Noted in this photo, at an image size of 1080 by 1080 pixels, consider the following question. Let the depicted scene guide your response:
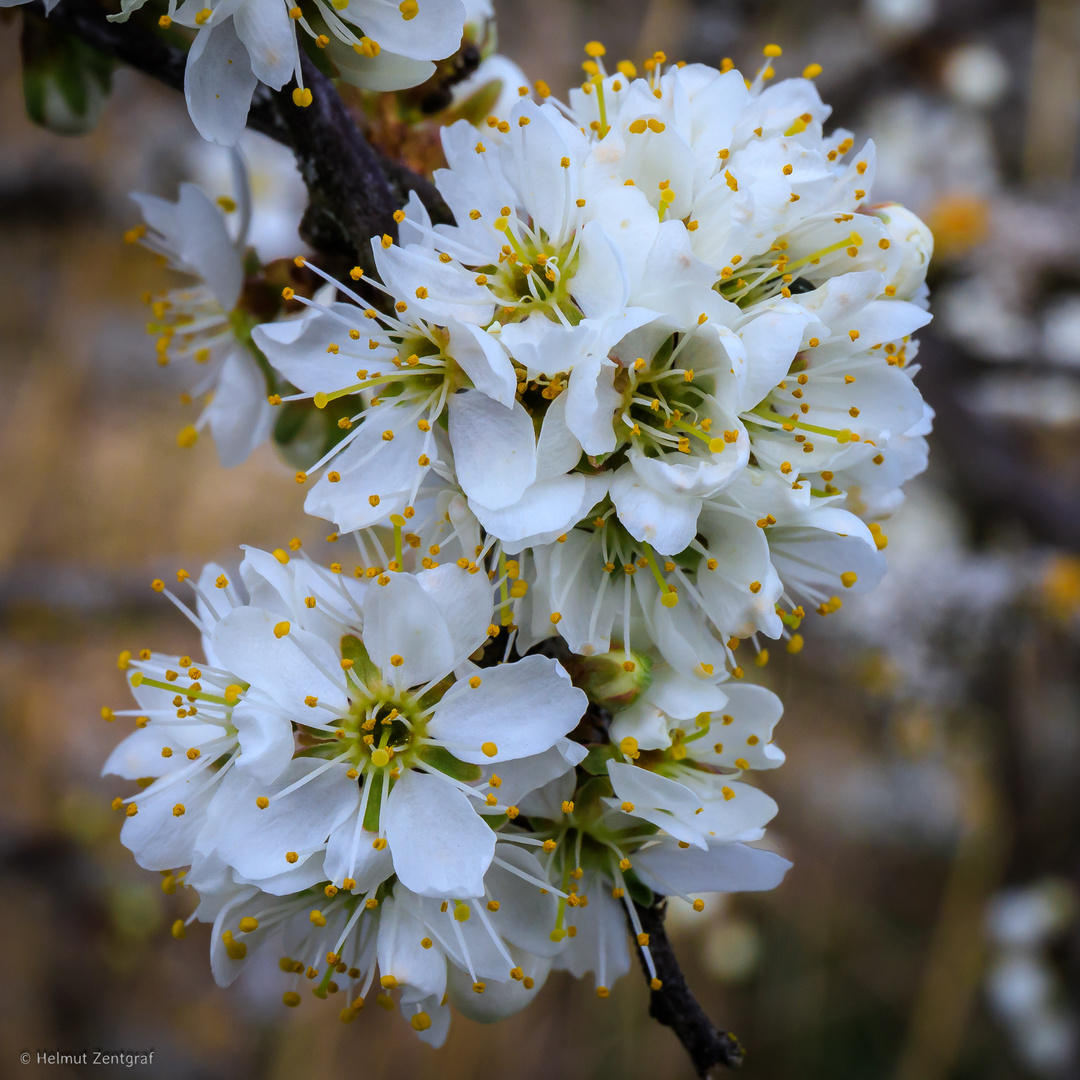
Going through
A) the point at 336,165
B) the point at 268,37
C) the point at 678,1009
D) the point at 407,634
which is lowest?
the point at 678,1009

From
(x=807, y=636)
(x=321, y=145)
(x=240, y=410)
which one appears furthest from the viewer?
(x=807, y=636)

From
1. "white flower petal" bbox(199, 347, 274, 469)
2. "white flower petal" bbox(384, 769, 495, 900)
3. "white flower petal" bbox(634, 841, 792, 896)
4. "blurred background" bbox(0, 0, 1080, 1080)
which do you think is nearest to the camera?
"white flower petal" bbox(384, 769, 495, 900)

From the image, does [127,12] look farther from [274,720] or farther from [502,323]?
[274,720]

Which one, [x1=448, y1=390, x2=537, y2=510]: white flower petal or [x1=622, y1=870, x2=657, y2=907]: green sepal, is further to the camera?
[x1=622, y1=870, x2=657, y2=907]: green sepal

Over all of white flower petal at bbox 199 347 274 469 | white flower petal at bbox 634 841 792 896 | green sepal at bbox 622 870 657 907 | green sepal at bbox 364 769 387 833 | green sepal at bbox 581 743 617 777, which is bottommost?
green sepal at bbox 622 870 657 907

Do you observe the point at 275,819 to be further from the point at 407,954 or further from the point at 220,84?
the point at 220,84

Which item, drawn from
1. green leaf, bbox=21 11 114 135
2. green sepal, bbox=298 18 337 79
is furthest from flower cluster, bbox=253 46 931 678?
green leaf, bbox=21 11 114 135

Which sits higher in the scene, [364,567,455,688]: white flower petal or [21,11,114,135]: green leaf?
[21,11,114,135]: green leaf

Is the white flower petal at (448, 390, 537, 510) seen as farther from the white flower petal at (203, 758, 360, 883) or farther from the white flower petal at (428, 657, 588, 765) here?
the white flower petal at (203, 758, 360, 883)

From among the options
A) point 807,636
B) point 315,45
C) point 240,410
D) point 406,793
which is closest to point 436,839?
point 406,793
